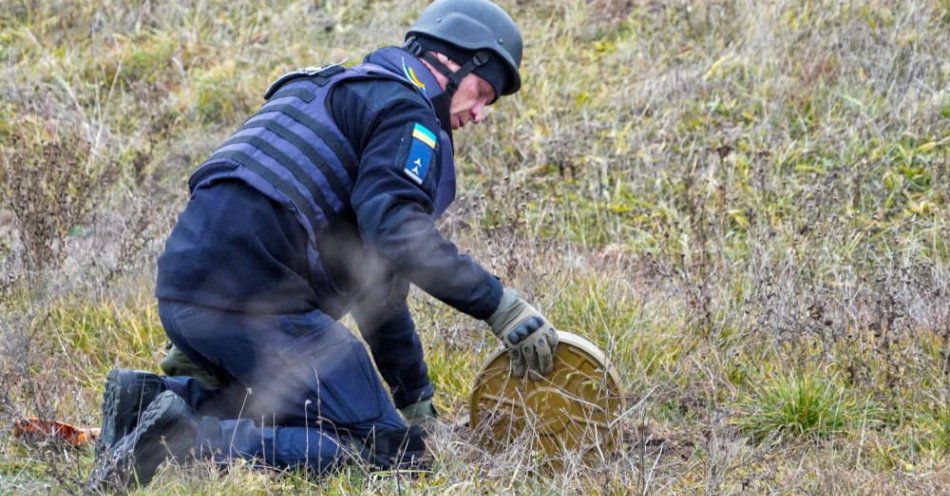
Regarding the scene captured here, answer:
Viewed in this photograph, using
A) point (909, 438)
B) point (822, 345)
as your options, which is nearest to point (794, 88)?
point (822, 345)

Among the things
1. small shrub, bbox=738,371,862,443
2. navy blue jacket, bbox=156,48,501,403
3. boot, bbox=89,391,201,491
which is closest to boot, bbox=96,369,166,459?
boot, bbox=89,391,201,491

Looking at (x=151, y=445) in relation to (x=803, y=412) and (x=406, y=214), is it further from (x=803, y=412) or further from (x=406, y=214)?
(x=803, y=412)

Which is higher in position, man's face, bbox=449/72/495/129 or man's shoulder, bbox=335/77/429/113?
man's shoulder, bbox=335/77/429/113

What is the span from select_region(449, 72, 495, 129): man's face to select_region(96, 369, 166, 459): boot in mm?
1384

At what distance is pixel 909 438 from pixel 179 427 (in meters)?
2.46

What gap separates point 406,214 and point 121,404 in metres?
1.13

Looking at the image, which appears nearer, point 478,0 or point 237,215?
point 237,215

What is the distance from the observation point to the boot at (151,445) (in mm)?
3674

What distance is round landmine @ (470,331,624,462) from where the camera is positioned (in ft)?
13.5

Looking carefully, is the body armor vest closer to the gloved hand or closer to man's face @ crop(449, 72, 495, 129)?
man's face @ crop(449, 72, 495, 129)

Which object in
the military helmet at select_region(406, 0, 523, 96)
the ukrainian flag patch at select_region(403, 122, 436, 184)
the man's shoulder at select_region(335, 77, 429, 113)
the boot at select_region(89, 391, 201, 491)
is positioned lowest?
the boot at select_region(89, 391, 201, 491)

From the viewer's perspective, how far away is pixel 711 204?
6.66 meters

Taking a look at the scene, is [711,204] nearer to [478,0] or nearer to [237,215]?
[478,0]

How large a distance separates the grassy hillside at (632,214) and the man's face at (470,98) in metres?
1.09
